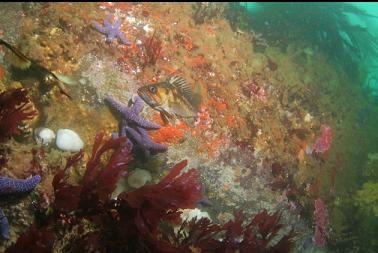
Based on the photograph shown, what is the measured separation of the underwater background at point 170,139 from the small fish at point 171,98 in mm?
25

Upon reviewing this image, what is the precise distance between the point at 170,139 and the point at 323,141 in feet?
13.7

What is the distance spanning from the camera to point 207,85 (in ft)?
20.3

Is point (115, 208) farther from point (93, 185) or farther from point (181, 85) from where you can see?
point (181, 85)

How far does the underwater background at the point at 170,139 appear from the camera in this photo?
10.6ft

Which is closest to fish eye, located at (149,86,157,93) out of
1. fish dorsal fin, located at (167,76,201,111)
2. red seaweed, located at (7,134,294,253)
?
fish dorsal fin, located at (167,76,201,111)

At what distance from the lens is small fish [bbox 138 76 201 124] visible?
4.86 meters

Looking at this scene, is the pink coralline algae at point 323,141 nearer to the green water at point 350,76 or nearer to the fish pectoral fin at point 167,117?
the green water at point 350,76

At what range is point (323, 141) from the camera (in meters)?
7.46

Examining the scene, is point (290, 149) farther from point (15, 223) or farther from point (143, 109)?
point (15, 223)

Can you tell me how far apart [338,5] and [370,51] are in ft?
7.29

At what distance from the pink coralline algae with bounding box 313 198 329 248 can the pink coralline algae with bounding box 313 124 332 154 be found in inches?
45.8

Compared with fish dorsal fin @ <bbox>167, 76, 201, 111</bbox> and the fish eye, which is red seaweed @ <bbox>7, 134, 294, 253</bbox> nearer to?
the fish eye

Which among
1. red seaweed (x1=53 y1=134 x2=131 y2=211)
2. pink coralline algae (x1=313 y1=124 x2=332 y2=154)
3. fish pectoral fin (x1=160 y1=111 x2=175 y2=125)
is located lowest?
pink coralline algae (x1=313 y1=124 x2=332 y2=154)

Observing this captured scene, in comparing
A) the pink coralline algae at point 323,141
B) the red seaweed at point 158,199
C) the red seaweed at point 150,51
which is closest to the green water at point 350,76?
the pink coralline algae at point 323,141
